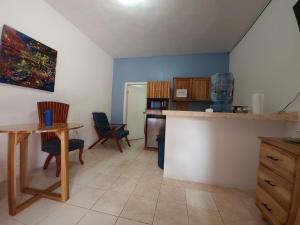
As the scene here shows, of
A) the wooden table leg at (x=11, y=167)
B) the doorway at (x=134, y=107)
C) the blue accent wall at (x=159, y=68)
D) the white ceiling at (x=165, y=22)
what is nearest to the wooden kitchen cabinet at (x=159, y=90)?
the blue accent wall at (x=159, y=68)

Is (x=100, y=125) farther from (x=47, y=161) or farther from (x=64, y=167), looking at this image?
(x=64, y=167)

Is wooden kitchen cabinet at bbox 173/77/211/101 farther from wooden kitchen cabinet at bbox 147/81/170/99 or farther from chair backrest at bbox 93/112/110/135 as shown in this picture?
chair backrest at bbox 93/112/110/135

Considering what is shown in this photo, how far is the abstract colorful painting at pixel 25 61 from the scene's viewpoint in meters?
1.74

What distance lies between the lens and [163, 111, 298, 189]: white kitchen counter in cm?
188

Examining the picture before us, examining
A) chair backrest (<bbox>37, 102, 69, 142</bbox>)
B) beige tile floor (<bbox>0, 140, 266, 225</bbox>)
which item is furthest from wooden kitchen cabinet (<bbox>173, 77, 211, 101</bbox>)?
chair backrest (<bbox>37, 102, 69, 142</bbox>)

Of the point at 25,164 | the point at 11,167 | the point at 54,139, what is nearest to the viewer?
the point at 11,167

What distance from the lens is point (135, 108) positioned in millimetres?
4719

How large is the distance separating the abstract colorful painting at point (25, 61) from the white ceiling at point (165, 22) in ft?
2.52

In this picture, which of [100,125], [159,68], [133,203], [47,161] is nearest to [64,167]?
[133,203]

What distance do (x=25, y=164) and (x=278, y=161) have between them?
241 centimetres

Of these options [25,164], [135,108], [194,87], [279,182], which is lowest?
[25,164]

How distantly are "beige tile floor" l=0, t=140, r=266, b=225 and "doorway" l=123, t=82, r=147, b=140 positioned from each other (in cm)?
230

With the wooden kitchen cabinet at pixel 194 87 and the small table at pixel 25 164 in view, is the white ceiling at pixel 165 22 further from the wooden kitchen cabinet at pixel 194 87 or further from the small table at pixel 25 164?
the small table at pixel 25 164

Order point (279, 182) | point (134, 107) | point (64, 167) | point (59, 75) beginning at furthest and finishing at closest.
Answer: point (134, 107) → point (59, 75) → point (64, 167) → point (279, 182)
